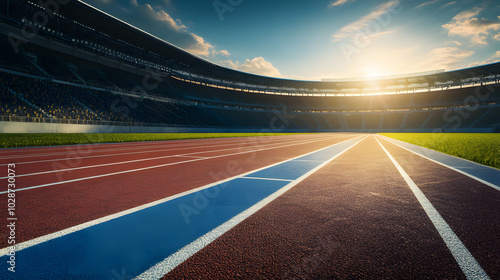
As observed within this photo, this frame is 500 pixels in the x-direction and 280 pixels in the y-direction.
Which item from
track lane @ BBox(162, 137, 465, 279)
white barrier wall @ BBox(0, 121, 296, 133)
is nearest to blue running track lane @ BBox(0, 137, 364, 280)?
track lane @ BBox(162, 137, 465, 279)

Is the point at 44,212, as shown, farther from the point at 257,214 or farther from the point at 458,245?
the point at 458,245

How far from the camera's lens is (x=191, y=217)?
2771mm

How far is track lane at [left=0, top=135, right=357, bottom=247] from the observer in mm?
2661

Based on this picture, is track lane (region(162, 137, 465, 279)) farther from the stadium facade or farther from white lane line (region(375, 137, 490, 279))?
the stadium facade

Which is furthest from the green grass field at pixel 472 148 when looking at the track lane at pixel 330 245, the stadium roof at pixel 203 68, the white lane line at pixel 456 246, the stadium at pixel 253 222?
the stadium roof at pixel 203 68

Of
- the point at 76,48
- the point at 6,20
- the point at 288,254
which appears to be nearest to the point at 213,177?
the point at 288,254

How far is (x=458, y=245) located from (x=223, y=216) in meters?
2.17

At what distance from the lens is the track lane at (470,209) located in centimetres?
200

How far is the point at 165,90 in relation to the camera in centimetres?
4575

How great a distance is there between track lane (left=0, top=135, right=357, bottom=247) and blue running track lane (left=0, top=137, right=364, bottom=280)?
1.26 ft

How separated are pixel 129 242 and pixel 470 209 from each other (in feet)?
12.6

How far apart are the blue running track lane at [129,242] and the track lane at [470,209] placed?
7.08 feet

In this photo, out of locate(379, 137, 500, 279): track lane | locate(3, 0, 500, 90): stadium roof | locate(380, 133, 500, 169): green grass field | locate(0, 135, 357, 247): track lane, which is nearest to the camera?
locate(379, 137, 500, 279): track lane

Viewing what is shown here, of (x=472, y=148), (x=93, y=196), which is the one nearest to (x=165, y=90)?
(x=472, y=148)
